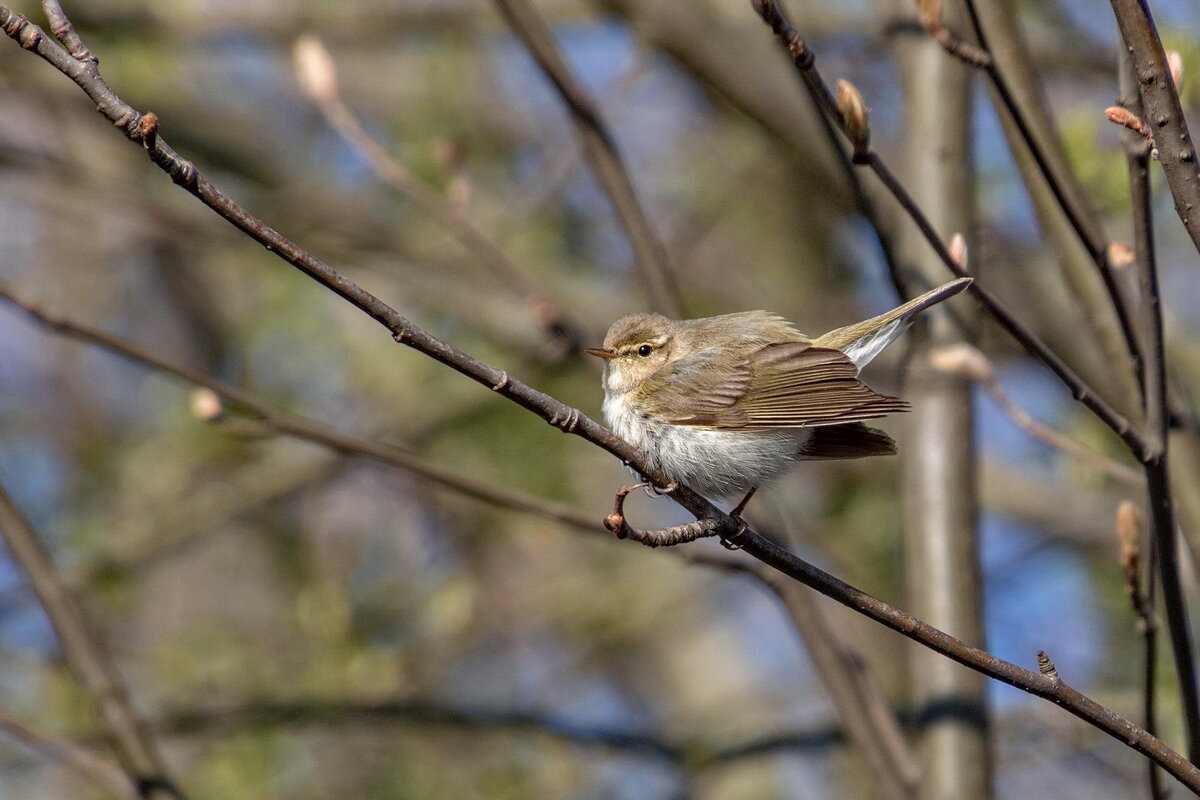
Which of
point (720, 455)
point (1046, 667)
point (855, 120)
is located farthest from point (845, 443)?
point (1046, 667)

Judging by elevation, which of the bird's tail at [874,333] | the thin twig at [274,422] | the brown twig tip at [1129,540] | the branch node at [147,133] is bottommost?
the brown twig tip at [1129,540]

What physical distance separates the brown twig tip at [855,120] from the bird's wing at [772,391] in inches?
25.3

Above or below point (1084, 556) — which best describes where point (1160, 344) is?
below

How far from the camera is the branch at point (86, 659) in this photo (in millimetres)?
3074

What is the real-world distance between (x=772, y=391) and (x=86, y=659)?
6.39 ft

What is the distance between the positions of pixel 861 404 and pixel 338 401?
3976 millimetres

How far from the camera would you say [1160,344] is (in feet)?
7.59

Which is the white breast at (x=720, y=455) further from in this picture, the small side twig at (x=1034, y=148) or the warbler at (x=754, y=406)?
the small side twig at (x=1034, y=148)

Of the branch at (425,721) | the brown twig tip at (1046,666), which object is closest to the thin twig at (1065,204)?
the brown twig tip at (1046,666)

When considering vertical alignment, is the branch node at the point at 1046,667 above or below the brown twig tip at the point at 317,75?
below

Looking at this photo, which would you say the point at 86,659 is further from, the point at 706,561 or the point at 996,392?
the point at 996,392

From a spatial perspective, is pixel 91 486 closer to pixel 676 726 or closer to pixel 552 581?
pixel 552 581

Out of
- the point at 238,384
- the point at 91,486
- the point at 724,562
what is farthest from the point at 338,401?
the point at 724,562

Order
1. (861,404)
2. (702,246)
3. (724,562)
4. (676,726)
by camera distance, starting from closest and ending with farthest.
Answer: (861,404), (724,562), (676,726), (702,246)
